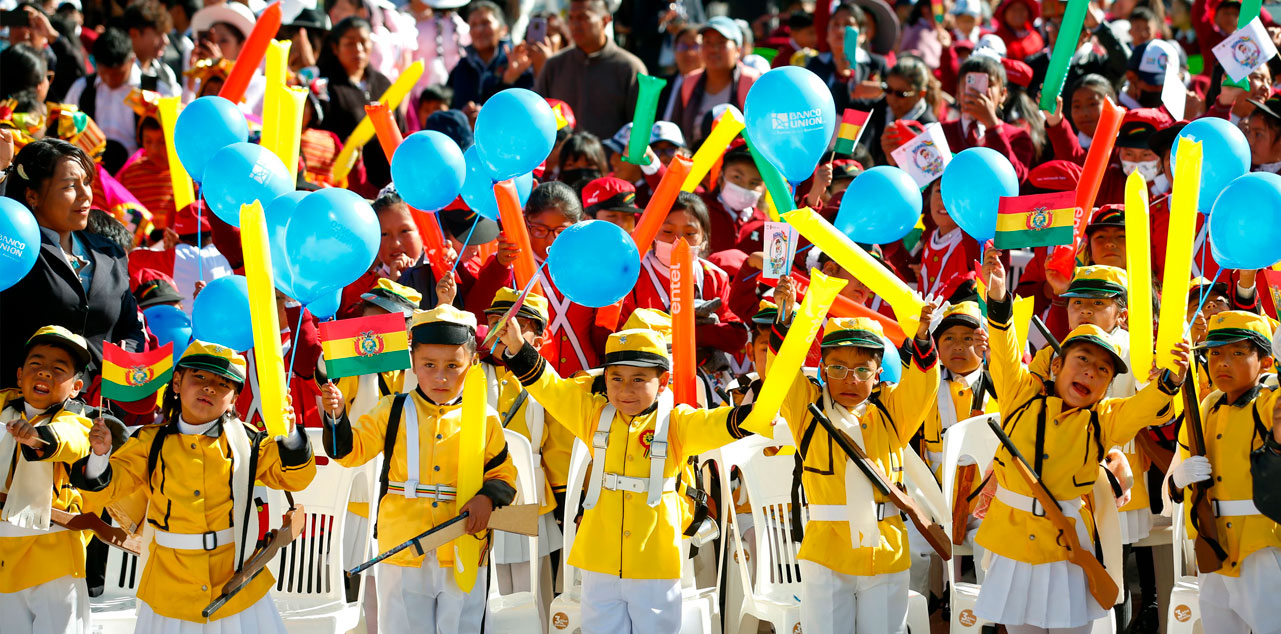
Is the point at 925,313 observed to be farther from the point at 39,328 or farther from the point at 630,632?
the point at 39,328

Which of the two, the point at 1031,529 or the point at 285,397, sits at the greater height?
the point at 285,397

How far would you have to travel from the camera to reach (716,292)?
6309mm

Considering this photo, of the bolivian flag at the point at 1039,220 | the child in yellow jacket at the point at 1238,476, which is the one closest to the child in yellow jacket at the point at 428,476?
the bolivian flag at the point at 1039,220

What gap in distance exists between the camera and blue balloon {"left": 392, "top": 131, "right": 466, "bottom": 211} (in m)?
5.49

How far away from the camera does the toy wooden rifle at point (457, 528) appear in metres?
4.50

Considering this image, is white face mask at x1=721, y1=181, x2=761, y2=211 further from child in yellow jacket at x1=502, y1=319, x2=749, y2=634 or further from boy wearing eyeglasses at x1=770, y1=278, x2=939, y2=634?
child in yellow jacket at x1=502, y1=319, x2=749, y2=634

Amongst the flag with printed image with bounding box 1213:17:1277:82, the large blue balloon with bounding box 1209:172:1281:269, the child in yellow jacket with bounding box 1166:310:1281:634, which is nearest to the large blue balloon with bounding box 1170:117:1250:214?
the large blue balloon with bounding box 1209:172:1281:269

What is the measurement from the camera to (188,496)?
454 cm

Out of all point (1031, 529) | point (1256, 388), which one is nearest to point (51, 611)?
point (1031, 529)

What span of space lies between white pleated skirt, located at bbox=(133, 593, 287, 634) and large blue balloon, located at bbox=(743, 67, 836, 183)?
2577 mm

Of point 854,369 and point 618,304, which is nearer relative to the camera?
point 854,369

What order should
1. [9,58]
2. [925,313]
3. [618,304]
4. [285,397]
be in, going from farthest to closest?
[9,58] < [618,304] < [925,313] < [285,397]

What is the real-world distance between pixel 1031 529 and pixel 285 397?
2621 millimetres

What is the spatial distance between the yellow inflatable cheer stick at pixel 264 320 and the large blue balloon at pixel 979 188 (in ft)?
9.00
